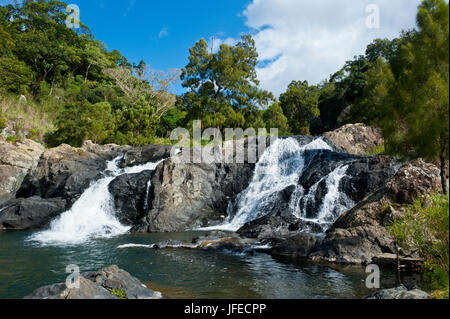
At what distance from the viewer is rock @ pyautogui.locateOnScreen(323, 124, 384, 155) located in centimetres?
2542

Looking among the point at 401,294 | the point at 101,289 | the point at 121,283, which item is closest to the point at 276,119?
the point at 121,283

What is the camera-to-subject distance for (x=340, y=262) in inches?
394

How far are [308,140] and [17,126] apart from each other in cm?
2535

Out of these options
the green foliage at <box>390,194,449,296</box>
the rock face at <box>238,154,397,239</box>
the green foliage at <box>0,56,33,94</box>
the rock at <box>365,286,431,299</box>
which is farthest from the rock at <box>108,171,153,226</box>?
the green foliage at <box>0,56,33,94</box>

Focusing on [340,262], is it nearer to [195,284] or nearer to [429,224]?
[429,224]

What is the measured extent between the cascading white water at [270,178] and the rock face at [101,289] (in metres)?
10.2

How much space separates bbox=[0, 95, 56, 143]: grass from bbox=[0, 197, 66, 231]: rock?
10.3 meters

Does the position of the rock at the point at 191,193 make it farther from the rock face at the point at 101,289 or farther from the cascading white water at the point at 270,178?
the rock face at the point at 101,289

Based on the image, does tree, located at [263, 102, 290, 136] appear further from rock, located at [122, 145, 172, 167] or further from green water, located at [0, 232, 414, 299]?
green water, located at [0, 232, 414, 299]

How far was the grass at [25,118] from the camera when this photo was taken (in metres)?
29.1

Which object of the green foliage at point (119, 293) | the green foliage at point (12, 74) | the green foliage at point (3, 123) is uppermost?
the green foliage at point (12, 74)

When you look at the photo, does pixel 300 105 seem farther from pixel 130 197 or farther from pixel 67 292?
pixel 67 292

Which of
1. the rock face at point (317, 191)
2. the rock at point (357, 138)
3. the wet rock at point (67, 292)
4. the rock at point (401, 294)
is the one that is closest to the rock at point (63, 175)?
the rock face at point (317, 191)

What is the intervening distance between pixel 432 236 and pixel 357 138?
66.0 ft
